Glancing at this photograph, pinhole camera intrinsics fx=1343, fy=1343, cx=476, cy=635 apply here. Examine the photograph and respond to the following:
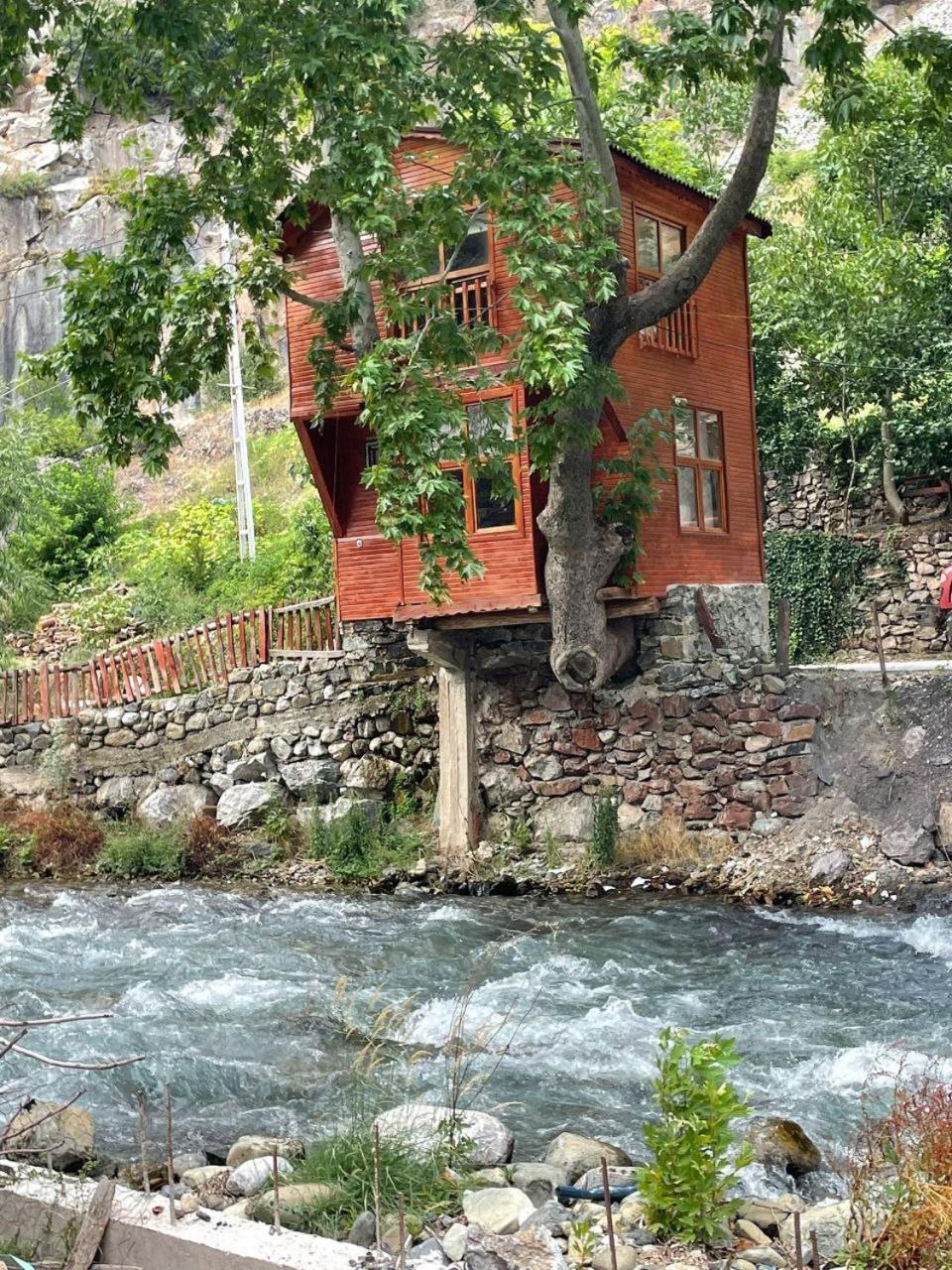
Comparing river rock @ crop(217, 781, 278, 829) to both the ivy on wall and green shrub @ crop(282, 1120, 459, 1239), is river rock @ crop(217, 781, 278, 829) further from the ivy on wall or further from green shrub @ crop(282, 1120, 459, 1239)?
green shrub @ crop(282, 1120, 459, 1239)

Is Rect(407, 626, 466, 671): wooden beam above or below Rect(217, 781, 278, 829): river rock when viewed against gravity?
above

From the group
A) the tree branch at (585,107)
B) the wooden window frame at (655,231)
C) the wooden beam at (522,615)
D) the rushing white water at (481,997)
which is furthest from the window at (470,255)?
the rushing white water at (481,997)

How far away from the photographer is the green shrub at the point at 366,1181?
5.61 metres

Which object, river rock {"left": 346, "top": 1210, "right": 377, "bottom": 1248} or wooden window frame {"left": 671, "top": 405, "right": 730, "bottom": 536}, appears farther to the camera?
wooden window frame {"left": 671, "top": 405, "right": 730, "bottom": 536}

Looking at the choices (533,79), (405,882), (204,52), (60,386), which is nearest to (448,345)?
(533,79)

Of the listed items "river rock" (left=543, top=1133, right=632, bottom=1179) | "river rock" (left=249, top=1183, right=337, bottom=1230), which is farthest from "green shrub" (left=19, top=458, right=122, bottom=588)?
"river rock" (left=249, top=1183, right=337, bottom=1230)

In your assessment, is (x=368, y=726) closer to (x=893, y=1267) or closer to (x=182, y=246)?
(x=182, y=246)

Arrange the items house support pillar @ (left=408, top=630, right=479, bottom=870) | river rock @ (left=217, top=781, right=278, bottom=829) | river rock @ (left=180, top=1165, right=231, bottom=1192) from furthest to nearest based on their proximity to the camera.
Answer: river rock @ (left=217, top=781, right=278, bottom=829) < house support pillar @ (left=408, top=630, right=479, bottom=870) < river rock @ (left=180, top=1165, right=231, bottom=1192)

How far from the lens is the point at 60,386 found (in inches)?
1734

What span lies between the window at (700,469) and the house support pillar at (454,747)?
3.50 metres

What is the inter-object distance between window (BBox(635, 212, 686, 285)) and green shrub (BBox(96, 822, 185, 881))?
9.66 meters

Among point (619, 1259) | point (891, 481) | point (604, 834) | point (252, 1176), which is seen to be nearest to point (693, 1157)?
point (619, 1259)

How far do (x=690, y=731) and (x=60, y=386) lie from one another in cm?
3341

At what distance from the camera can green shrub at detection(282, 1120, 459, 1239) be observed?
5609 mm
